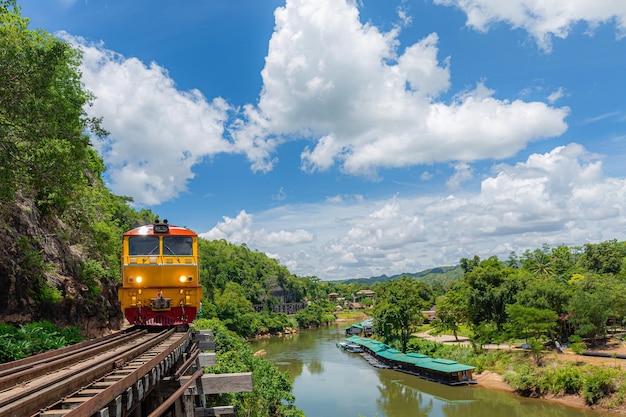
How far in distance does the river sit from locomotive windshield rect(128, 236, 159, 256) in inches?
810

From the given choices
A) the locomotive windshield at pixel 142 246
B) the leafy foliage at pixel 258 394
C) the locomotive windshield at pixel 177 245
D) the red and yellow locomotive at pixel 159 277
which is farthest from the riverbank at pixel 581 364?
the locomotive windshield at pixel 142 246

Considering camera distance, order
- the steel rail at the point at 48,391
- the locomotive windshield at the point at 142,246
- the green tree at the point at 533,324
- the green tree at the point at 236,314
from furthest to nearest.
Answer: the green tree at the point at 236,314 < the green tree at the point at 533,324 < the locomotive windshield at the point at 142,246 < the steel rail at the point at 48,391

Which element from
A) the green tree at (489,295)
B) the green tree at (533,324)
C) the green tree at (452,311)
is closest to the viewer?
the green tree at (533,324)

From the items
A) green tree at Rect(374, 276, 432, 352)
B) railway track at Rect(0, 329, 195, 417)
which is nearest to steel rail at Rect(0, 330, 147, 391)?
railway track at Rect(0, 329, 195, 417)

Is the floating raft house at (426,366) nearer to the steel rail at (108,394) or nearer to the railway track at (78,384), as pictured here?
the railway track at (78,384)

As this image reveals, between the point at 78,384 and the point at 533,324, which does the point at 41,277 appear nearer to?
Answer: the point at 78,384

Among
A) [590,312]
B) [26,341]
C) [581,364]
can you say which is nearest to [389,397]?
[581,364]

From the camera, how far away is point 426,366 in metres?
38.5

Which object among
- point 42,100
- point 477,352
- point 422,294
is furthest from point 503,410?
point 422,294

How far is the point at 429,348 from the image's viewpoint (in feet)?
157

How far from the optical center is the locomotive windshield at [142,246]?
1459cm

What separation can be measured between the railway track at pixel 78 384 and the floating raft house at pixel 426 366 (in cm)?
3348

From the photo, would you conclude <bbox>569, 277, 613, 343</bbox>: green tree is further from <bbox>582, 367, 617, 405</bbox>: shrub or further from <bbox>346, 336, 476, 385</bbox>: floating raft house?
<bbox>346, 336, 476, 385</bbox>: floating raft house

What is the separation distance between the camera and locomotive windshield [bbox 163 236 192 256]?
14750mm
